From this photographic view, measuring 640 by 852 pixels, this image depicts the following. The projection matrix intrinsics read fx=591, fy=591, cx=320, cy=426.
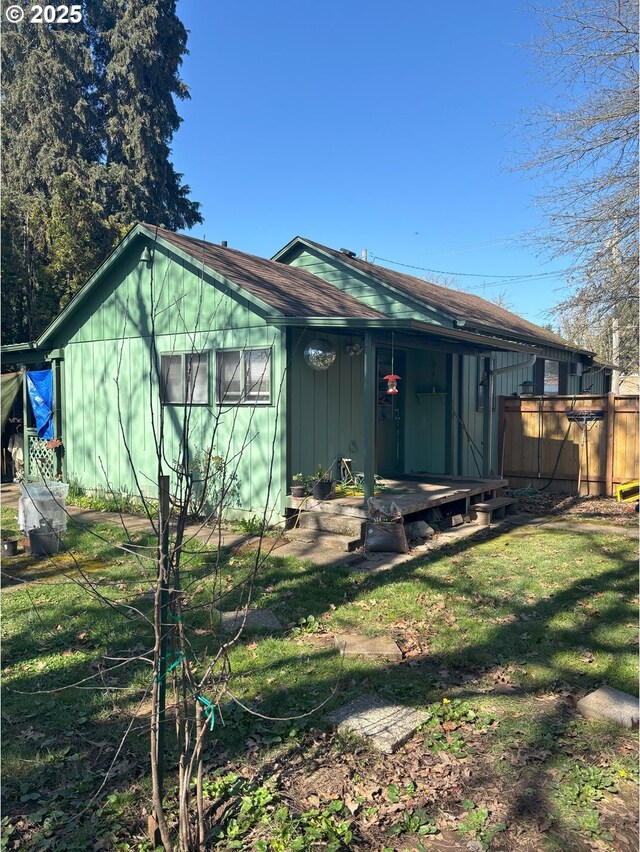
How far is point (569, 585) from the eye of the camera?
5766 millimetres

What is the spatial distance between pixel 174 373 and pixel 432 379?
4620mm

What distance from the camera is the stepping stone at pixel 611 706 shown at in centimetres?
333

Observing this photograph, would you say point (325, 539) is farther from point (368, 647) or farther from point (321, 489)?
point (368, 647)

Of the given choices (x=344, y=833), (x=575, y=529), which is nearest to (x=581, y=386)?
(x=575, y=529)

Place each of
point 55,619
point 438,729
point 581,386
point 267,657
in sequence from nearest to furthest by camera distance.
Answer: point 438,729 → point 267,657 → point 55,619 → point 581,386

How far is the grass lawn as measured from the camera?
2521 mm

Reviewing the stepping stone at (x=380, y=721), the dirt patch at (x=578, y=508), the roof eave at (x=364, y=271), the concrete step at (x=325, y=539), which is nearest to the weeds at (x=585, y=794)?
the stepping stone at (x=380, y=721)

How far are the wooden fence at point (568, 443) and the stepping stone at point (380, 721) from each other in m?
9.08

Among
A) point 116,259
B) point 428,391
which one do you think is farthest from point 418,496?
point 116,259

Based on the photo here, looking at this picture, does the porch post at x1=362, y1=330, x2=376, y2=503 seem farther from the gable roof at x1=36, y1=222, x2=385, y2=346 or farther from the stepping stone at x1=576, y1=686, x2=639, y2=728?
the stepping stone at x1=576, y1=686, x2=639, y2=728

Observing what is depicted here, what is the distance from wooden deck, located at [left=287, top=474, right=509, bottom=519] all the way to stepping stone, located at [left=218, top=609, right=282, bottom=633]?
56.6 inches

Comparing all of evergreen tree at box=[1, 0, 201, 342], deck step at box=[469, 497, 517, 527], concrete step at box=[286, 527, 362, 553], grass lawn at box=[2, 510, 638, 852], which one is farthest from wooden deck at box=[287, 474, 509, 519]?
evergreen tree at box=[1, 0, 201, 342]

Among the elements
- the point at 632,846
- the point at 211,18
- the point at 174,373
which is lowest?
the point at 632,846

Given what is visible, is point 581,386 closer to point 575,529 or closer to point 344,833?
point 575,529
